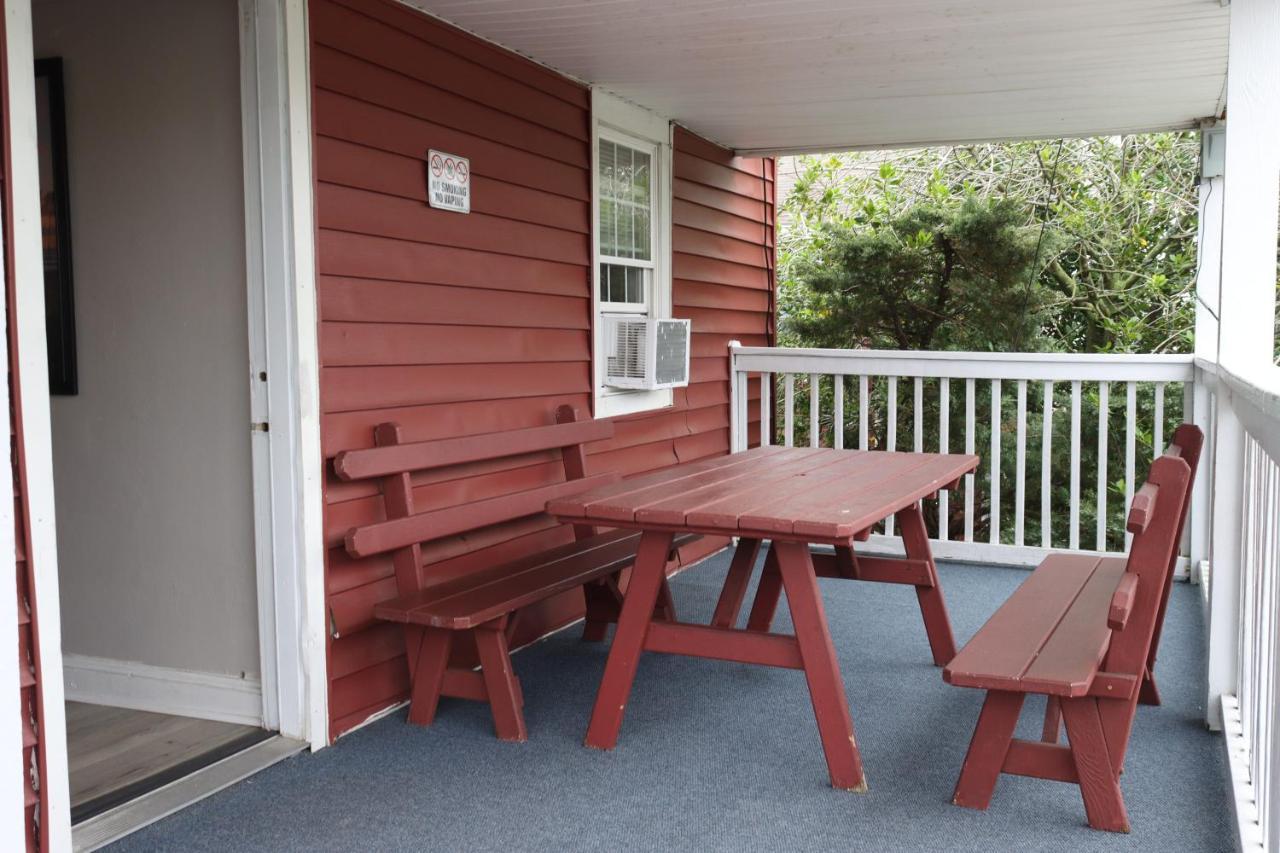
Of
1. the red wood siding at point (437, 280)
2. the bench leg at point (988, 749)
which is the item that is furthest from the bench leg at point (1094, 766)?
the red wood siding at point (437, 280)

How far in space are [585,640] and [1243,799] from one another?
2.42 metres

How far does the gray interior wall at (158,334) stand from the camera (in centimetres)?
349

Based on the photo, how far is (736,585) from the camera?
13.8 ft

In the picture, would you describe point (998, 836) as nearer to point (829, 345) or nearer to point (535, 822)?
point (535, 822)

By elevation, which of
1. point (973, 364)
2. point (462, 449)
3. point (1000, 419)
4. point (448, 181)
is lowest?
point (1000, 419)

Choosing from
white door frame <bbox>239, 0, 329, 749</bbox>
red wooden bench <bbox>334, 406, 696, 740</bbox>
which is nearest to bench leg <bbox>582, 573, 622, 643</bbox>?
red wooden bench <bbox>334, 406, 696, 740</bbox>

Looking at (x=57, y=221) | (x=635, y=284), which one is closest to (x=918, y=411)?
(x=635, y=284)

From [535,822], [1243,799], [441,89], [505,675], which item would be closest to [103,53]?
[441,89]

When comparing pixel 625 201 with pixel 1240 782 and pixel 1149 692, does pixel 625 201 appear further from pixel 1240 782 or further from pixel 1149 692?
pixel 1240 782

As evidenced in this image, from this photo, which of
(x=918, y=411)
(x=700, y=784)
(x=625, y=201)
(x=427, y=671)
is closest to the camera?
(x=700, y=784)

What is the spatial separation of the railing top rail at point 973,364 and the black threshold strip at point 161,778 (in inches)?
151

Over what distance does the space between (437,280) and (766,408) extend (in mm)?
3272

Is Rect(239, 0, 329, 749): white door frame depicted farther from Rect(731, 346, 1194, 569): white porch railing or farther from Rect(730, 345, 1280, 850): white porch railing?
Rect(731, 346, 1194, 569): white porch railing

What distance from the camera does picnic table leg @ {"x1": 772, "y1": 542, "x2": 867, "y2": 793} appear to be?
317 centimetres
